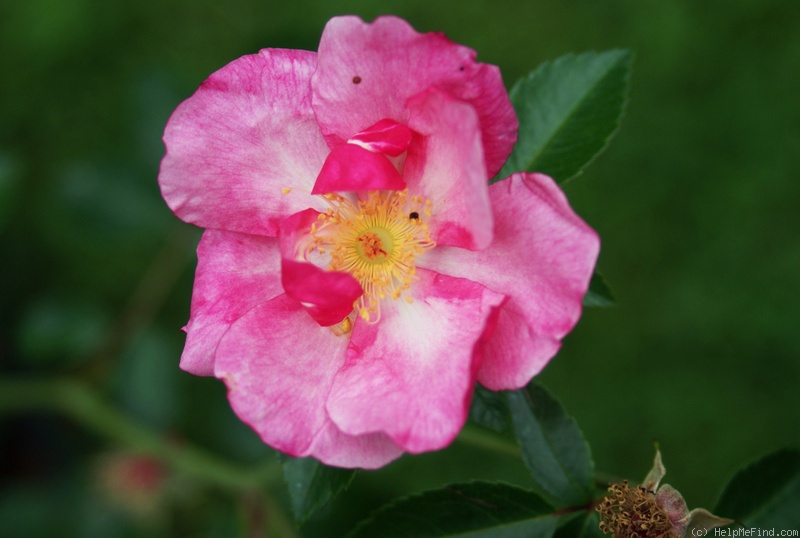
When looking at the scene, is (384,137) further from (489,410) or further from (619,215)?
(619,215)

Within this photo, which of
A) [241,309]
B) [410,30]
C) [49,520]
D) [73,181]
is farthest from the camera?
[49,520]

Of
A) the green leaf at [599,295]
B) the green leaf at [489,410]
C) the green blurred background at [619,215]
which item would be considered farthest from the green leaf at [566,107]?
the green blurred background at [619,215]

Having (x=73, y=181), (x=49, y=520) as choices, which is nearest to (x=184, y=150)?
(x=73, y=181)

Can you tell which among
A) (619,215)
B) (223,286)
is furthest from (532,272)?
(619,215)

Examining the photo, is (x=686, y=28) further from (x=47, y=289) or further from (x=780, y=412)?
(x=47, y=289)

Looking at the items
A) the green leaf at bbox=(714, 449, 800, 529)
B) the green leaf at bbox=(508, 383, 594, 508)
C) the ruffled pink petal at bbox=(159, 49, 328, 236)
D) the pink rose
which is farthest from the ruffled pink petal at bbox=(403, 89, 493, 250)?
the green leaf at bbox=(714, 449, 800, 529)

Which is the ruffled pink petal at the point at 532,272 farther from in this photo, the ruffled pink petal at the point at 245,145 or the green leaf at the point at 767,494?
the green leaf at the point at 767,494
